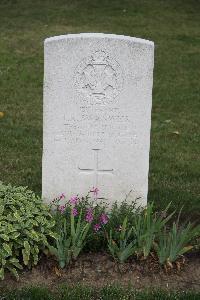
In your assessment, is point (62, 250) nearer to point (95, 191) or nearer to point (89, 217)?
point (89, 217)

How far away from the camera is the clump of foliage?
4637 mm

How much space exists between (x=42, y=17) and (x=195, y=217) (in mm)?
12363

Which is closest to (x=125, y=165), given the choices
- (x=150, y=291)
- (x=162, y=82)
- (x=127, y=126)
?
(x=127, y=126)

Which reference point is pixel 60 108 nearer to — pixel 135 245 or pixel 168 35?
pixel 135 245

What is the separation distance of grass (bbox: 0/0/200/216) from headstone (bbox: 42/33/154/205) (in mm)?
935

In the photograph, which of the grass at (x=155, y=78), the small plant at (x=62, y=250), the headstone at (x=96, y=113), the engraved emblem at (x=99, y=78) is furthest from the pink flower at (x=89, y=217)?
the grass at (x=155, y=78)

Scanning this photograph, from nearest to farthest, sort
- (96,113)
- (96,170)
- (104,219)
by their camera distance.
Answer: (104,219) → (96,113) → (96,170)

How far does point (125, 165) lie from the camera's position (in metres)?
5.47

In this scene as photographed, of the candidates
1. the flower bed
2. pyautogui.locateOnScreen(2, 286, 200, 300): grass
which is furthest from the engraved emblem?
pyautogui.locateOnScreen(2, 286, 200, 300): grass

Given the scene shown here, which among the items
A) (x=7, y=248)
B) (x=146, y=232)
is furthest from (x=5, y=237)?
(x=146, y=232)

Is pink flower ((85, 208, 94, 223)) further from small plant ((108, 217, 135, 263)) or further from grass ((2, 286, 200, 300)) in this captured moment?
grass ((2, 286, 200, 300))

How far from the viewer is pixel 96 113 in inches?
209

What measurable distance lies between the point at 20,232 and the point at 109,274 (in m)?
0.76

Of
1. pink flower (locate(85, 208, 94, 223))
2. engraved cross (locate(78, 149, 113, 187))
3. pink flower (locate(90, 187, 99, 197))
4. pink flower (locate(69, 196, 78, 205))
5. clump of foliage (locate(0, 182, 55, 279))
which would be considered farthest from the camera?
engraved cross (locate(78, 149, 113, 187))
